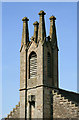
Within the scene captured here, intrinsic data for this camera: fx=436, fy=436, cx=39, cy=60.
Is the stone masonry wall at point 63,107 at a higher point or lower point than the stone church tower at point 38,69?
lower

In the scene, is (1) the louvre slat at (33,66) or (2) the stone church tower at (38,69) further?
(1) the louvre slat at (33,66)

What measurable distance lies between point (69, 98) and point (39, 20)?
921 centimetres

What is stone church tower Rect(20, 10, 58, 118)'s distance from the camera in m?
45.5

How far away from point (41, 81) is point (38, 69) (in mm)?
1439

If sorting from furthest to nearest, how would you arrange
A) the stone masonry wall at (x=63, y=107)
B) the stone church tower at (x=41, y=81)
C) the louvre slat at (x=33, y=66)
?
the louvre slat at (x=33, y=66) → the stone church tower at (x=41, y=81) → the stone masonry wall at (x=63, y=107)

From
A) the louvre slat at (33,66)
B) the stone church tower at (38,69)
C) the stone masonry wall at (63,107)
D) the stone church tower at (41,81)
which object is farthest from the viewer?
the louvre slat at (33,66)

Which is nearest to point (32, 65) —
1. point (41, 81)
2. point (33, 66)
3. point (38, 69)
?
point (33, 66)

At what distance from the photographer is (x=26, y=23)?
49.4 metres

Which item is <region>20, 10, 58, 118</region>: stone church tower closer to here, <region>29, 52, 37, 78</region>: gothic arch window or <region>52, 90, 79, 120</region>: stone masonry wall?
<region>29, 52, 37, 78</region>: gothic arch window

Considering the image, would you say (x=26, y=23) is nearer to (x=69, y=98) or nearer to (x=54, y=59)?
(x=54, y=59)

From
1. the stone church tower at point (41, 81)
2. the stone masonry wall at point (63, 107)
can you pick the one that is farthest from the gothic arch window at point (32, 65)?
the stone masonry wall at point (63, 107)

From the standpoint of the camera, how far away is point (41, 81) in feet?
150

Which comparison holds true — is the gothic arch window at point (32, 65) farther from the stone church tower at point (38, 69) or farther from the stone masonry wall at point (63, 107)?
the stone masonry wall at point (63, 107)

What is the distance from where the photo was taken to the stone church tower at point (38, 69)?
45.5 metres
